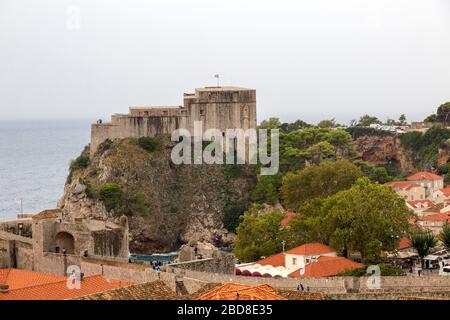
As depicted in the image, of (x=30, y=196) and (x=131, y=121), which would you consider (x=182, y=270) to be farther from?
(x=30, y=196)

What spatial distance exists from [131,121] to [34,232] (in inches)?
1946

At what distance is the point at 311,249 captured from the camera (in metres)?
44.1

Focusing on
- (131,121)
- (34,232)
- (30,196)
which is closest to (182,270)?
(34,232)

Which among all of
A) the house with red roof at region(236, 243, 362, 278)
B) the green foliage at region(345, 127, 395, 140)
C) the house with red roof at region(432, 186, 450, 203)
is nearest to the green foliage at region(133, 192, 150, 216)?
the house with red roof at region(432, 186, 450, 203)

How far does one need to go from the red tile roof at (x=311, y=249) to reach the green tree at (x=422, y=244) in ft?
14.1

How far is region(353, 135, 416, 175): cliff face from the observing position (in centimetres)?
10275

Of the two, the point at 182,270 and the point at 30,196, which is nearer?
the point at 182,270

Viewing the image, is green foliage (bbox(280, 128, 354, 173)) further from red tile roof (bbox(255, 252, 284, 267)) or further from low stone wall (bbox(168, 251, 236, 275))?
low stone wall (bbox(168, 251, 236, 275))

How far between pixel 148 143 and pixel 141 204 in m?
4.86

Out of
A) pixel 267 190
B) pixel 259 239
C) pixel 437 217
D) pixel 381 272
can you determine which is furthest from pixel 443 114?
pixel 381 272

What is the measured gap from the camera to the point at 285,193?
2665 inches

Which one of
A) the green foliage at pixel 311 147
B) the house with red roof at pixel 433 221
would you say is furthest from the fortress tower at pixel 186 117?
the house with red roof at pixel 433 221

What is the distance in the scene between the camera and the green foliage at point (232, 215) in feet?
294
